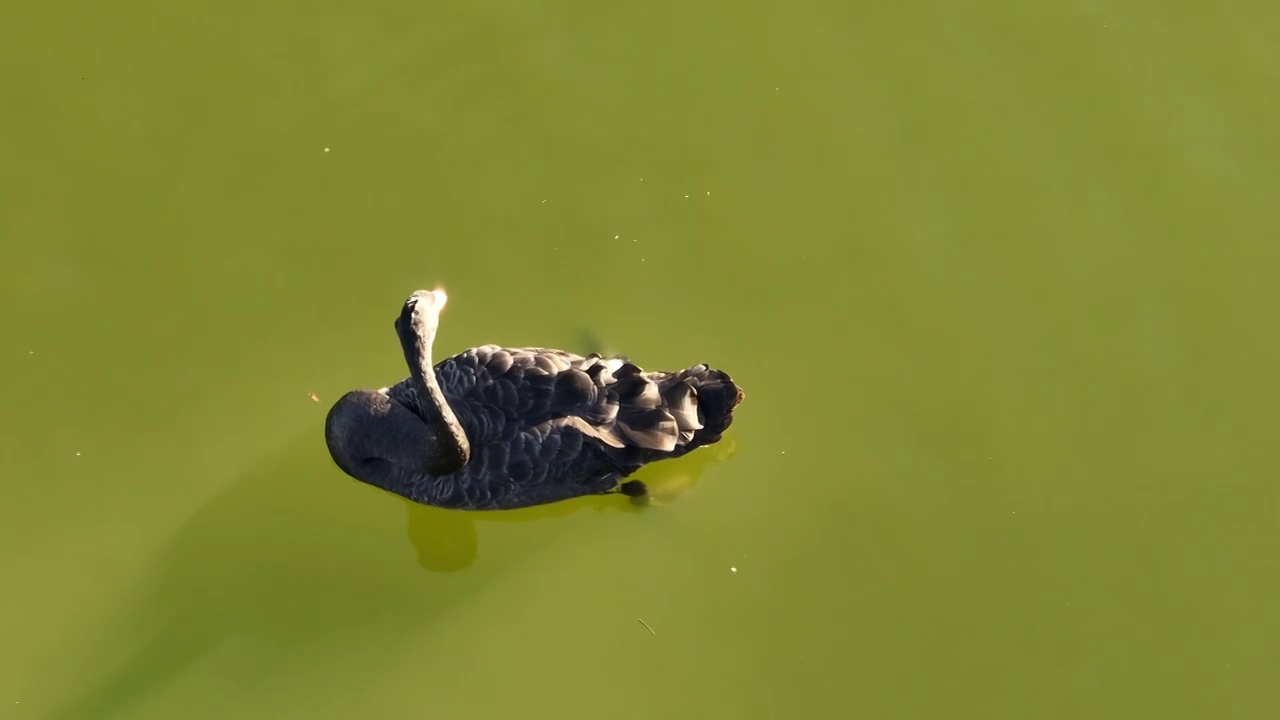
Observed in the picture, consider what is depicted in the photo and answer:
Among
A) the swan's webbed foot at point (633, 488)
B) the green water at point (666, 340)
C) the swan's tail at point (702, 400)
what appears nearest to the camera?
the swan's tail at point (702, 400)

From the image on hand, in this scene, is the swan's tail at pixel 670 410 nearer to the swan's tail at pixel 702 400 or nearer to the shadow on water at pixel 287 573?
the swan's tail at pixel 702 400

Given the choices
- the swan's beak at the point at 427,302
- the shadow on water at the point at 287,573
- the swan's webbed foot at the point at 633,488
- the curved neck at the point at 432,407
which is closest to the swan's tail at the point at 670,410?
the swan's webbed foot at the point at 633,488

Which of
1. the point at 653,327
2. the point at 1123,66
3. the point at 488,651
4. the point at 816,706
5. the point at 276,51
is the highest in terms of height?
the point at 276,51

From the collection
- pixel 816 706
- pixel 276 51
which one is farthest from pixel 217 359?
pixel 816 706

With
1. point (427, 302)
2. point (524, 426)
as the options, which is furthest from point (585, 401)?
point (427, 302)

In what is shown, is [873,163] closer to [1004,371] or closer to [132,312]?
[1004,371]

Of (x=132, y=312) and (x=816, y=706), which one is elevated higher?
(x=132, y=312)

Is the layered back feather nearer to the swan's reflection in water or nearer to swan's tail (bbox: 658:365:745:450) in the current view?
swan's tail (bbox: 658:365:745:450)
